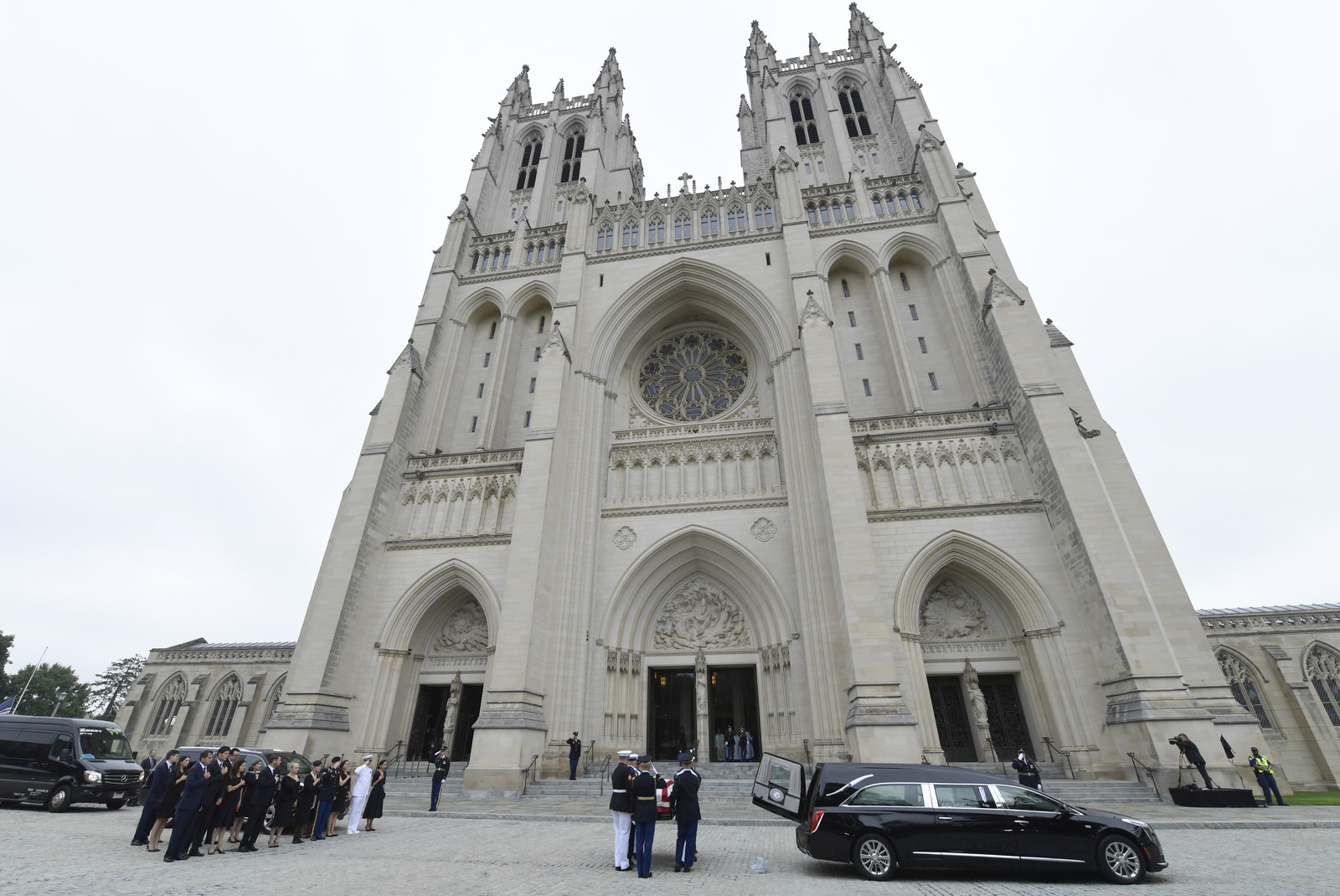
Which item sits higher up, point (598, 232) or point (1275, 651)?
point (598, 232)

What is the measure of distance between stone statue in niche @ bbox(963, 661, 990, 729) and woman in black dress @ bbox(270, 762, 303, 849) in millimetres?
14849

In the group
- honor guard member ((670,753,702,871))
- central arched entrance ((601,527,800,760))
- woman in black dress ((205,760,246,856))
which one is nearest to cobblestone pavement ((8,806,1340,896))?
honor guard member ((670,753,702,871))

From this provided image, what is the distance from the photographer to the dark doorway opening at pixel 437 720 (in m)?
17.6

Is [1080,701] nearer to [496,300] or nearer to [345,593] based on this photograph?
[345,593]

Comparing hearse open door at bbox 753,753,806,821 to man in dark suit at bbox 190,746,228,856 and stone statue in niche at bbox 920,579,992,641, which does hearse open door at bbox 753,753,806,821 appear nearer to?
man in dark suit at bbox 190,746,228,856

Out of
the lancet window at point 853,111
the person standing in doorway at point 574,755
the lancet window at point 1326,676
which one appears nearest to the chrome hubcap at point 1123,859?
the person standing in doorway at point 574,755

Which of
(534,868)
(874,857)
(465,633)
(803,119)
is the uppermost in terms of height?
(803,119)

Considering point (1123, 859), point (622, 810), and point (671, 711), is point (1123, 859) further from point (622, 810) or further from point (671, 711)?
point (671, 711)

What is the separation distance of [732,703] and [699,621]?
2.68m

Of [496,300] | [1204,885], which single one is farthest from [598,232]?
[1204,885]

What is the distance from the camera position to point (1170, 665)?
12703 millimetres

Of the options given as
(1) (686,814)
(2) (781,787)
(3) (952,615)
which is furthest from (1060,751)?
(1) (686,814)

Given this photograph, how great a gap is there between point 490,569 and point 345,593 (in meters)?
4.17

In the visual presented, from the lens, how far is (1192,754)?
10.9 metres
